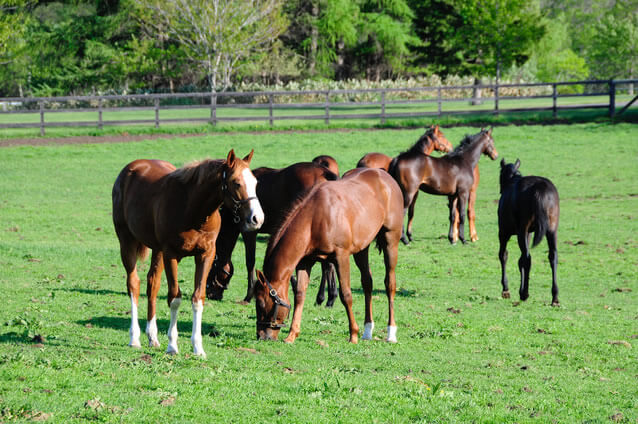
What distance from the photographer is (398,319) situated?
9.45m

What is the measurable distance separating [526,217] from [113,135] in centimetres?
2517

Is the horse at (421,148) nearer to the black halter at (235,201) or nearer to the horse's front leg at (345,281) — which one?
the horse's front leg at (345,281)

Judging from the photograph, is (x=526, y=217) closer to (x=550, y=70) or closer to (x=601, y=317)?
(x=601, y=317)

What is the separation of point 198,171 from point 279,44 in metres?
57.4

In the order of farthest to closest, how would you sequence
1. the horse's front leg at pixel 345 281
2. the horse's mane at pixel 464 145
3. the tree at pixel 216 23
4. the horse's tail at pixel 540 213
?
the tree at pixel 216 23 → the horse's mane at pixel 464 145 → the horse's tail at pixel 540 213 → the horse's front leg at pixel 345 281

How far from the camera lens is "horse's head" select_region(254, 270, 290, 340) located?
720 cm

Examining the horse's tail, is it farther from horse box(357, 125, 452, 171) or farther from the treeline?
the treeline

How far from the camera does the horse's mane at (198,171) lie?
687 centimetres

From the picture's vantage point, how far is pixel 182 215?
698cm

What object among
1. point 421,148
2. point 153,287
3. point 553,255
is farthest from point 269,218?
point 421,148

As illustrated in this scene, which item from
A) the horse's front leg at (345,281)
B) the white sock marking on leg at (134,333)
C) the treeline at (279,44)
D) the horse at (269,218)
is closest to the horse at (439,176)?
the horse at (269,218)

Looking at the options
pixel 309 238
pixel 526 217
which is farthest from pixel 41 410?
pixel 526 217

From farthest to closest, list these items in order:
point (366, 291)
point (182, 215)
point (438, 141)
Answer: point (438, 141) → point (366, 291) → point (182, 215)

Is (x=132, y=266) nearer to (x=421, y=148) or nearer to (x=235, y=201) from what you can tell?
(x=235, y=201)
